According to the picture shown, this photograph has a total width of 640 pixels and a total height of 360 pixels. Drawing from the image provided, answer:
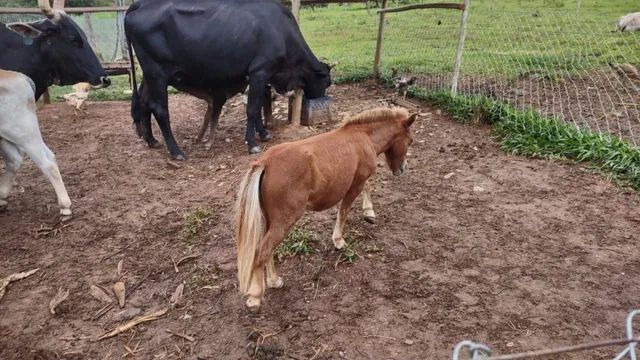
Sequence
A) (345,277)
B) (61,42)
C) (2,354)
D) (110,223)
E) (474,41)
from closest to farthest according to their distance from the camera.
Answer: (2,354), (345,277), (110,223), (61,42), (474,41)

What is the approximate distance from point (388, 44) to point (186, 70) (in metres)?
7.39

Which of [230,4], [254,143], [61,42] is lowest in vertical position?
[254,143]

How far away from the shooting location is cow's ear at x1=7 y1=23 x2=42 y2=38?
18.6 feet

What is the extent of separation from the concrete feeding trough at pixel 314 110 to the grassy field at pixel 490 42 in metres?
2.77

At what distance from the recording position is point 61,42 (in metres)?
6.29

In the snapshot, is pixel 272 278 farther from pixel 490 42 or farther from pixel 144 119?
pixel 490 42

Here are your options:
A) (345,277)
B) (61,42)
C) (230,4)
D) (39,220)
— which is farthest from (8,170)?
(345,277)

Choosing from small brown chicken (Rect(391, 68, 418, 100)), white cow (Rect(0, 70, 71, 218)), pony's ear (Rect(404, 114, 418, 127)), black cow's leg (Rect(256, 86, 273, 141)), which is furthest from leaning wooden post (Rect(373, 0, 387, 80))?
white cow (Rect(0, 70, 71, 218))

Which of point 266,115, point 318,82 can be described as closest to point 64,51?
point 266,115

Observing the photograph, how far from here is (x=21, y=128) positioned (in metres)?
4.73

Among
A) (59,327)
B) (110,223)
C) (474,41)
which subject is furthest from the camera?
(474,41)

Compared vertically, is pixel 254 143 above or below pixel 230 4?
below

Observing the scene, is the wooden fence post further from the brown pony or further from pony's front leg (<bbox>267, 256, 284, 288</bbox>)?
pony's front leg (<bbox>267, 256, 284, 288</bbox>)

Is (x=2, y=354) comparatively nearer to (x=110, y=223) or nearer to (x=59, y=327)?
(x=59, y=327)
